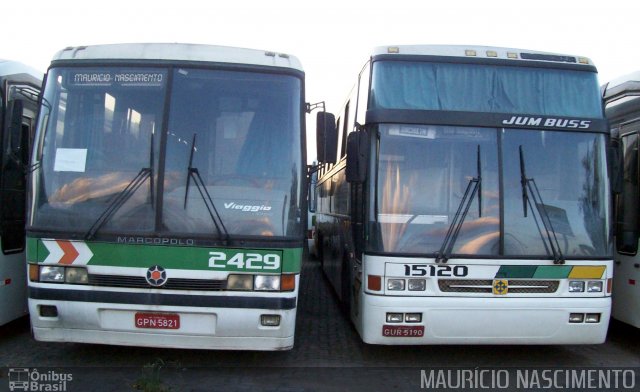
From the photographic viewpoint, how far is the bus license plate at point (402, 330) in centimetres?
590

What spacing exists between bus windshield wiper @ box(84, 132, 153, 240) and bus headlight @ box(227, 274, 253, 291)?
1.05 m

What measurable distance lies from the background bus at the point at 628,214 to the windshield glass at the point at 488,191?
114 cm

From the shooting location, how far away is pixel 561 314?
6.00 metres

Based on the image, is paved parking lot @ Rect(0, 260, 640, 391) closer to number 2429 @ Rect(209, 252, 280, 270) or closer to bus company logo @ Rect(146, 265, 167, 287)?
bus company logo @ Rect(146, 265, 167, 287)

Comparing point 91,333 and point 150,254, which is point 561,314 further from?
point 91,333

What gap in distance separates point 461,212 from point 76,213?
377cm

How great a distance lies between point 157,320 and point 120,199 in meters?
1.17

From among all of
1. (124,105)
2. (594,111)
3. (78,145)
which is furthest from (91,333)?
(594,111)

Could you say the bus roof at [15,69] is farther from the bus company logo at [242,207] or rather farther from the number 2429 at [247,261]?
the number 2429 at [247,261]

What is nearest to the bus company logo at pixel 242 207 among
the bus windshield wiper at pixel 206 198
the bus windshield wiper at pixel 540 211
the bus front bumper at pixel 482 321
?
the bus windshield wiper at pixel 206 198

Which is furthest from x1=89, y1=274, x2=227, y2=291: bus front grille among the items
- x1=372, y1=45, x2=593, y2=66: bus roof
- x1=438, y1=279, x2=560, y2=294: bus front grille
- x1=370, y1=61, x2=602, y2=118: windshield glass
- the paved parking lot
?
x1=372, y1=45, x2=593, y2=66: bus roof

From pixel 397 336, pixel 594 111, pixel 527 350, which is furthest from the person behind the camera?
pixel 527 350

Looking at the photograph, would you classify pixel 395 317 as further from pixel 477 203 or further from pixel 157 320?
pixel 157 320

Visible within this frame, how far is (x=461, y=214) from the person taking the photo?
602 centimetres
